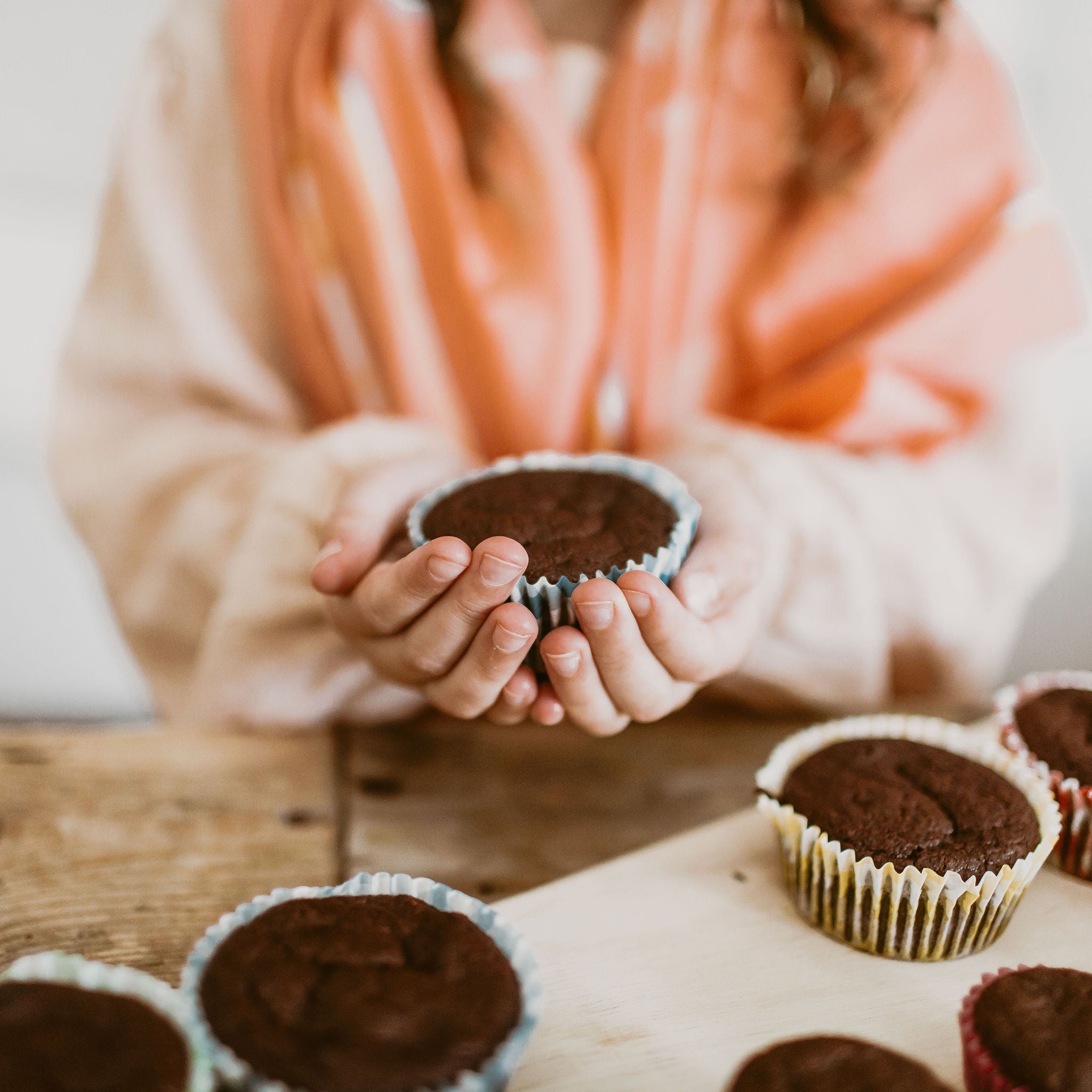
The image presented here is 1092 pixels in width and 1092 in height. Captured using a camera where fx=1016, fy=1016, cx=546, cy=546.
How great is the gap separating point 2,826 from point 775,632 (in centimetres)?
74

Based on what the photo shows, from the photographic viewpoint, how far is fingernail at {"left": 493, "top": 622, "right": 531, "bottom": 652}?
2.33 feet

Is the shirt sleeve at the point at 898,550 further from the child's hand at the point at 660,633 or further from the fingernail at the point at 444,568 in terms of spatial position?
the fingernail at the point at 444,568

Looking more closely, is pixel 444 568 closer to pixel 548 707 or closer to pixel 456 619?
pixel 456 619

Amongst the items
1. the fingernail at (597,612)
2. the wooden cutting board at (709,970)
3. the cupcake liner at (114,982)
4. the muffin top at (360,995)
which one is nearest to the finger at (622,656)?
the fingernail at (597,612)

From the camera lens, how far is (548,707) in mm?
808

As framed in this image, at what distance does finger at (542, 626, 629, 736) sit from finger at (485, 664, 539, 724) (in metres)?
0.02

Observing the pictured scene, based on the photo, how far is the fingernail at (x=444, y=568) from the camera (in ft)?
2.33

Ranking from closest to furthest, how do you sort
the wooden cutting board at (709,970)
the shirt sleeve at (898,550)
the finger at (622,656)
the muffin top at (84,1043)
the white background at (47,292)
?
the muffin top at (84,1043)
the wooden cutting board at (709,970)
the finger at (622,656)
the shirt sleeve at (898,550)
the white background at (47,292)

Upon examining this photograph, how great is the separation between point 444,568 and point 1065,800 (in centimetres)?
53

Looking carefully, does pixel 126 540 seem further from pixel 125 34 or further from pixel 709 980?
pixel 125 34

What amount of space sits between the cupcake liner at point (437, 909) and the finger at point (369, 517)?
26 centimetres

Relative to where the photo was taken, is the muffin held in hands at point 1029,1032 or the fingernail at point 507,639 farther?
the fingernail at point 507,639

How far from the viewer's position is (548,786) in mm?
980

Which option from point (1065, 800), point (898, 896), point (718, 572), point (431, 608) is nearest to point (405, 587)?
point (431, 608)
